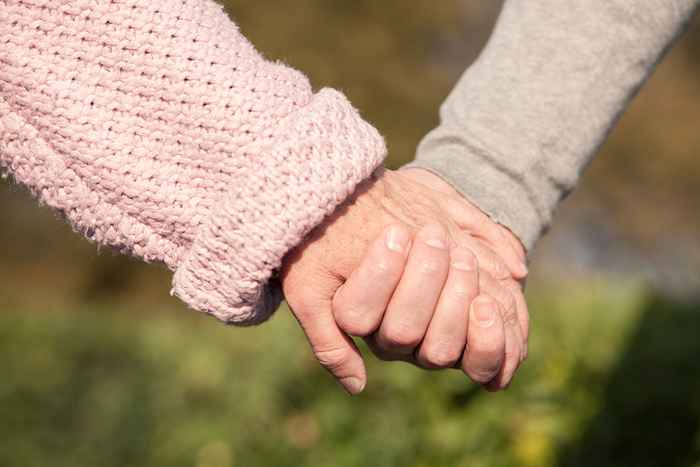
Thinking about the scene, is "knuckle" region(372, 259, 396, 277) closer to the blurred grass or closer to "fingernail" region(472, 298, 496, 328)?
"fingernail" region(472, 298, 496, 328)

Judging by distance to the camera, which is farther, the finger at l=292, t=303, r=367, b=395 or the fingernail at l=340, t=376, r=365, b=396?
the fingernail at l=340, t=376, r=365, b=396

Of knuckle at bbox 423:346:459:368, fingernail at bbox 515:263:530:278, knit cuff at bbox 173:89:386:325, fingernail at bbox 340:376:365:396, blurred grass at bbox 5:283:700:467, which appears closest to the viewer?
knit cuff at bbox 173:89:386:325

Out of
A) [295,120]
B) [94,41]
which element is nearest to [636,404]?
[295,120]

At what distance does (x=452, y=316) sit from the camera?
1545 millimetres

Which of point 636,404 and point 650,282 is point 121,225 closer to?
point 636,404

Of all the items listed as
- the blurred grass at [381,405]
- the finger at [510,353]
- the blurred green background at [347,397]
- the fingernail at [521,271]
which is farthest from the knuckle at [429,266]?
Result: the blurred grass at [381,405]

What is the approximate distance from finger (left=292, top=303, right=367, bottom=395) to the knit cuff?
0.35 ft

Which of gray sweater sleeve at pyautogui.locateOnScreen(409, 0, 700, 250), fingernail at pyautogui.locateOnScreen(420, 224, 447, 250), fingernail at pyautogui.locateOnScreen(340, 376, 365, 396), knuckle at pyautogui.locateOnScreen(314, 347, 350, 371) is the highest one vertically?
gray sweater sleeve at pyautogui.locateOnScreen(409, 0, 700, 250)

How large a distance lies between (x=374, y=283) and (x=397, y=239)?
0.30 feet

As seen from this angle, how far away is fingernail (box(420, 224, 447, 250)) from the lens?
155 centimetres

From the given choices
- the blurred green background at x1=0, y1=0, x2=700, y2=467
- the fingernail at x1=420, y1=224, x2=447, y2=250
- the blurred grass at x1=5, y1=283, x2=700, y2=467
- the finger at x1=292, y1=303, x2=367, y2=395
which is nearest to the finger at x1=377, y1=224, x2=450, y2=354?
the fingernail at x1=420, y1=224, x2=447, y2=250

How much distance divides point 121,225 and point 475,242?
74 cm

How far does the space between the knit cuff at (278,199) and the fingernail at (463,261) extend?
236 millimetres

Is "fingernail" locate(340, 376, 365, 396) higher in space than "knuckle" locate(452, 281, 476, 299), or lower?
lower
